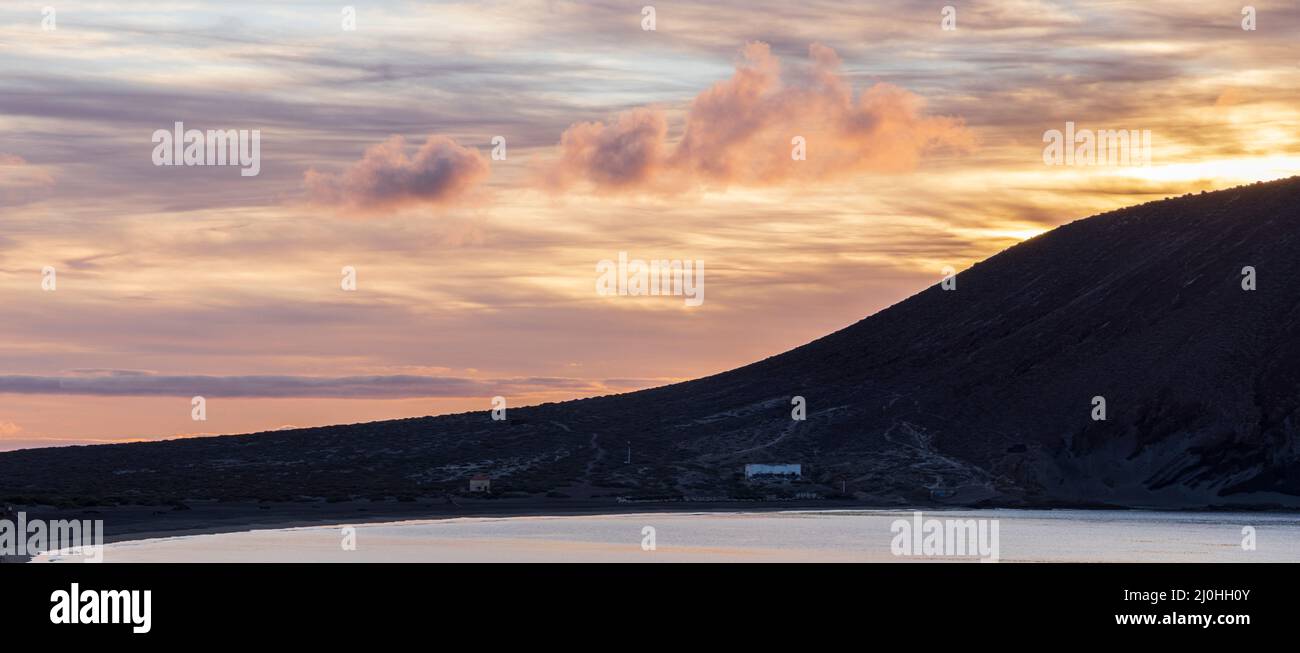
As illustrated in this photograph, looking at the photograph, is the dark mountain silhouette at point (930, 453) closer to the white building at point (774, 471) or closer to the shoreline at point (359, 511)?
the white building at point (774, 471)

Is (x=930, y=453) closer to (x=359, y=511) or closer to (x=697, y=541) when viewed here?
(x=359, y=511)

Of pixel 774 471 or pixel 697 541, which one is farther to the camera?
pixel 774 471

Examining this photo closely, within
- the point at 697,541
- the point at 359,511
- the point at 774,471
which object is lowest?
the point at 774,471

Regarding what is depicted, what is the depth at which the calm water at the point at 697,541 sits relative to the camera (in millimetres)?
69188

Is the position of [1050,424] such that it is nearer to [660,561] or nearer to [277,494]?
[277,494]

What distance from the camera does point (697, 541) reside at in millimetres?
83812

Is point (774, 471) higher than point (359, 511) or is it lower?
lower

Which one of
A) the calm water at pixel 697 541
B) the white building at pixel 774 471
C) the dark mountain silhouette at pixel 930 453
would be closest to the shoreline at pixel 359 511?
the calm water at pixel 697 541

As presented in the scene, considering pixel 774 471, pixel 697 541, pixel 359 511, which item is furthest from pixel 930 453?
pixel 697 541

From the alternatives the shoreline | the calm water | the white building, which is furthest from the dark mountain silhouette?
the calm water

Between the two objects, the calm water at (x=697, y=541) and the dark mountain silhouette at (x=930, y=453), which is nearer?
the calm water at (x=697, y=541)

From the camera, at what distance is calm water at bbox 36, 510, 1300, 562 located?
69.2m

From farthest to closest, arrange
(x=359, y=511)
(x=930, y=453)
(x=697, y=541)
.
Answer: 1. (x=930, y=453)
2. (x=359, y=511)
3. (x=697, y=541)
